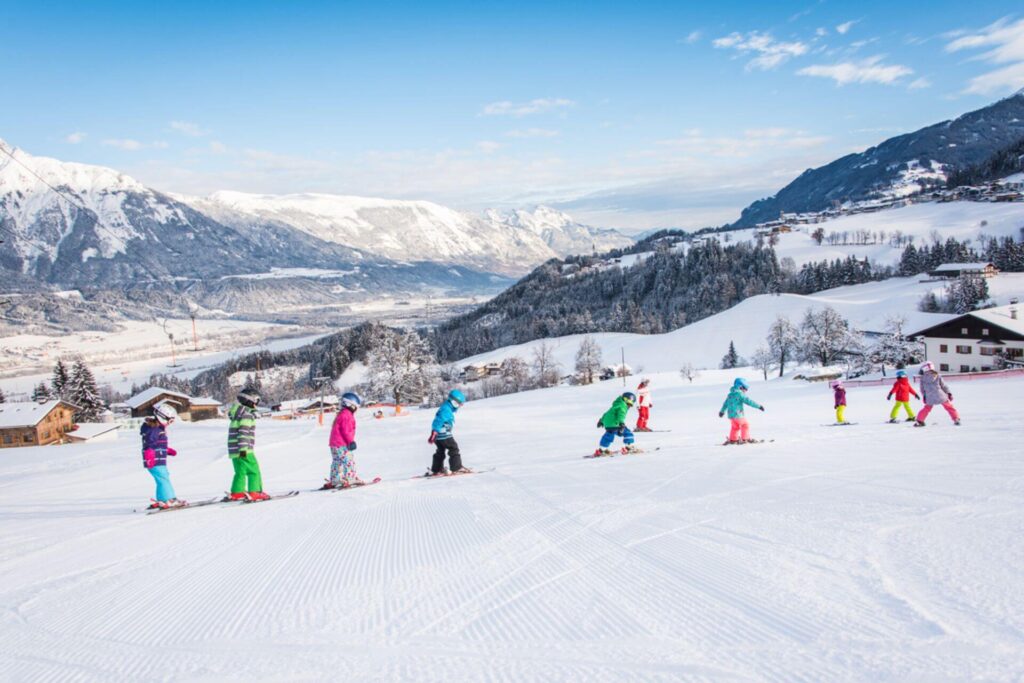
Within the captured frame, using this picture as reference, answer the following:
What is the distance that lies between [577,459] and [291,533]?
6.48m

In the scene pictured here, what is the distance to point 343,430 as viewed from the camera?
10.3 metres

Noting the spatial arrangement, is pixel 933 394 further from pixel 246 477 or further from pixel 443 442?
pixel 246 477

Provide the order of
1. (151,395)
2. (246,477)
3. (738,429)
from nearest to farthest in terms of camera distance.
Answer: (246,477) < (738,429) < (151,395)

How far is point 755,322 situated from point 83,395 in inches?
3521

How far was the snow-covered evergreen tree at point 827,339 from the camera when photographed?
56.9 meters

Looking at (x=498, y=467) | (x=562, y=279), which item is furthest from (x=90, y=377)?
(x=562, y=279)

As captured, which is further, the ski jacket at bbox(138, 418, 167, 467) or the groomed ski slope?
the ski jacket at bbox(138, 418, 167, 467)

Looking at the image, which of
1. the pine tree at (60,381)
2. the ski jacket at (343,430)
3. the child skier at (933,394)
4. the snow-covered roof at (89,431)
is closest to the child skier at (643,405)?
the child skier at (933,394)

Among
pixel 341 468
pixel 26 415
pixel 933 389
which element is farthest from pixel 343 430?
pixel 26 415

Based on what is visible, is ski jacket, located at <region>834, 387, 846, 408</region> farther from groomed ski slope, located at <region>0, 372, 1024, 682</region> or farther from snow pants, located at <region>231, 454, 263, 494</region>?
snow pants, located at <region>231, 454, 263, 494</region>

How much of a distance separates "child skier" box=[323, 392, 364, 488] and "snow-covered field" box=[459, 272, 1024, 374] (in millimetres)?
73322

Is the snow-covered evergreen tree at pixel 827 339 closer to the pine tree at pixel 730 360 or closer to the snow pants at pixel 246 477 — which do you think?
the pine tree at pixel 730 360

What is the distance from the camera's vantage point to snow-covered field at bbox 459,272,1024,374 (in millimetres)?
84000

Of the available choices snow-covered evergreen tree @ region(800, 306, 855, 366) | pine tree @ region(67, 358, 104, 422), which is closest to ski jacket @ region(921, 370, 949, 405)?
snow-covered evergreen tree @ region(800, 306, 855, 366)
